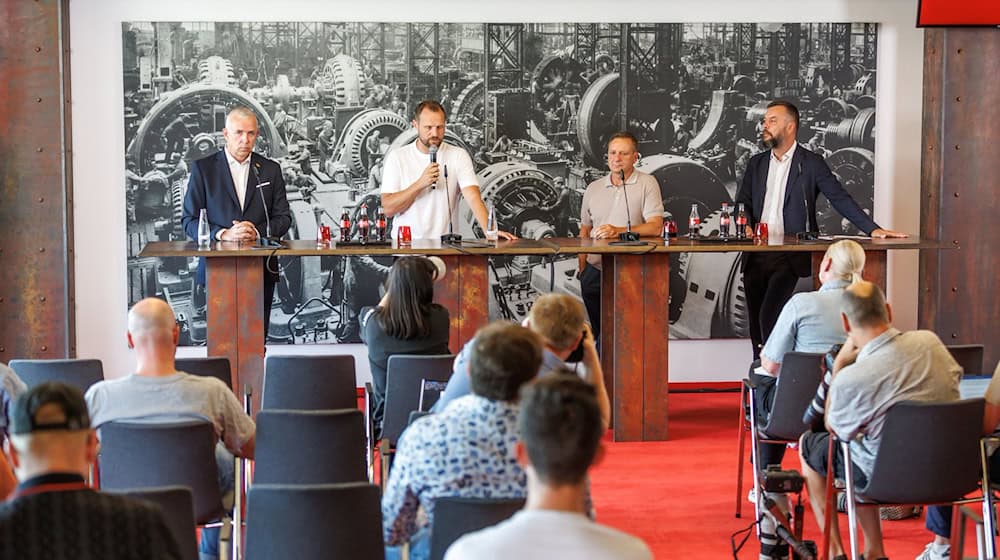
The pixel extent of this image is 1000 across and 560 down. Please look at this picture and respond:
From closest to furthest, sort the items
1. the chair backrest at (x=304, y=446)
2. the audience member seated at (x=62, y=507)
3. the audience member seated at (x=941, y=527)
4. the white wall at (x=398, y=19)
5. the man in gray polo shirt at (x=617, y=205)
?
1. the audience member seated at (x=62, y=507)
2. the chair backrest at (x=304, y=446)
3. the audience member seated at (x=941, y=527)
4. the man in gray polo shirt at (x=617, y=205)
5. the white wall at (x=398, y=19)

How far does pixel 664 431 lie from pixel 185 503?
4.72 m

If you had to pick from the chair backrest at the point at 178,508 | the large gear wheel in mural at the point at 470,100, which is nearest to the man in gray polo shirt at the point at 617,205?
the large gear wheel in mural at the point at 470,100

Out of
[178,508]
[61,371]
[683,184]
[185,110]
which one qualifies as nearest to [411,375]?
[61,371]

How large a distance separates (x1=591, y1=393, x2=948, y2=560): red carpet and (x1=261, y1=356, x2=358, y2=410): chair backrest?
1.29 meters

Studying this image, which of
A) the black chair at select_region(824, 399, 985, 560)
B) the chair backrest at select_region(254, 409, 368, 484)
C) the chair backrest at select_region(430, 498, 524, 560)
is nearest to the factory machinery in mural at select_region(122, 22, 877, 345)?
the chair backrest at select_region(254, 409, 368, 484)

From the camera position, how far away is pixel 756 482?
5457 mm

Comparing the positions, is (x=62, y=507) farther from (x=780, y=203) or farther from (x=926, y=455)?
(x=780, y=203)

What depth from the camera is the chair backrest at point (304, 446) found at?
14.1 ft

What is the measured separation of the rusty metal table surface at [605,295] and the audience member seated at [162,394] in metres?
2.64

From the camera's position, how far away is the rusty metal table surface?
714 cm

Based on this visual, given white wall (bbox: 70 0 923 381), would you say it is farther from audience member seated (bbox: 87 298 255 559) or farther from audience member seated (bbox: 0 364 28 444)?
audience member seated (bbox: 87 298 255 559)

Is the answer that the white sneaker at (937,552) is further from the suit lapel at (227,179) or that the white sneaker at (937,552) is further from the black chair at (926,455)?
the suit lapel at (227,179)

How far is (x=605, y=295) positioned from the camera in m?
7.79

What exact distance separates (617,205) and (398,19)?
2.13 meters
